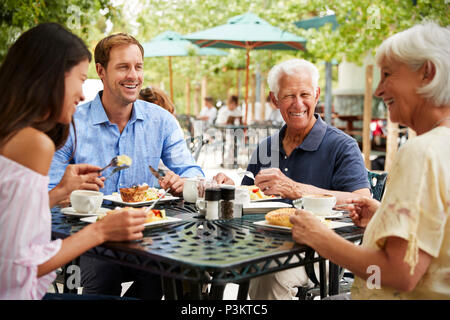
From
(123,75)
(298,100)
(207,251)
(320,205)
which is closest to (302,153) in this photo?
(298,100)

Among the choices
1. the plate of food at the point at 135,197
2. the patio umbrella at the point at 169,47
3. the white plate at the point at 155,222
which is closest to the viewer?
the white plate at the point at 155,222

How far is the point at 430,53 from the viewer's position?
1.81 metres

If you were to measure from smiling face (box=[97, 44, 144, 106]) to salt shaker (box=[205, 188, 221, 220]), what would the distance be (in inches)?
50.0

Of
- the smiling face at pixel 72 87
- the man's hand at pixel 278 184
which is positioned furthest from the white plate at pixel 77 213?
the man's hand at pixel 278 184

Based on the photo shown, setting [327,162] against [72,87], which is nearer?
[72,87]

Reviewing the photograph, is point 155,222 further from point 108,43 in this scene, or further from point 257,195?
point 108,43

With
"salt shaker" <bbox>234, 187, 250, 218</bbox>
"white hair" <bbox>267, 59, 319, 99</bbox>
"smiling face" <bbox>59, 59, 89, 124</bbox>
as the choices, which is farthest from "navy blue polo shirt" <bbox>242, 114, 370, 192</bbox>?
"smiling face" <bbox>59, 59, 89, 124</bbox>

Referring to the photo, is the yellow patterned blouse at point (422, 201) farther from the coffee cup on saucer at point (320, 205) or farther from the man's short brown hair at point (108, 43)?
the man's short brown hair at point (108, 43)

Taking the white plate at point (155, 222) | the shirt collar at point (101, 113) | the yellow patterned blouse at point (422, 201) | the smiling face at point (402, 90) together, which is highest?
the smiling face at point (402, 90)

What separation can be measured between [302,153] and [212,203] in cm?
104

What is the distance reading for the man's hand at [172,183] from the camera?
312cm

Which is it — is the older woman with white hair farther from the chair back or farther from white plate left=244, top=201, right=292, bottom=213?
the chair back

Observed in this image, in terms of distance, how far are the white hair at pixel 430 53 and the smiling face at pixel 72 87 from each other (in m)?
1.12

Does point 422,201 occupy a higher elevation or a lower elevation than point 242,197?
higher
